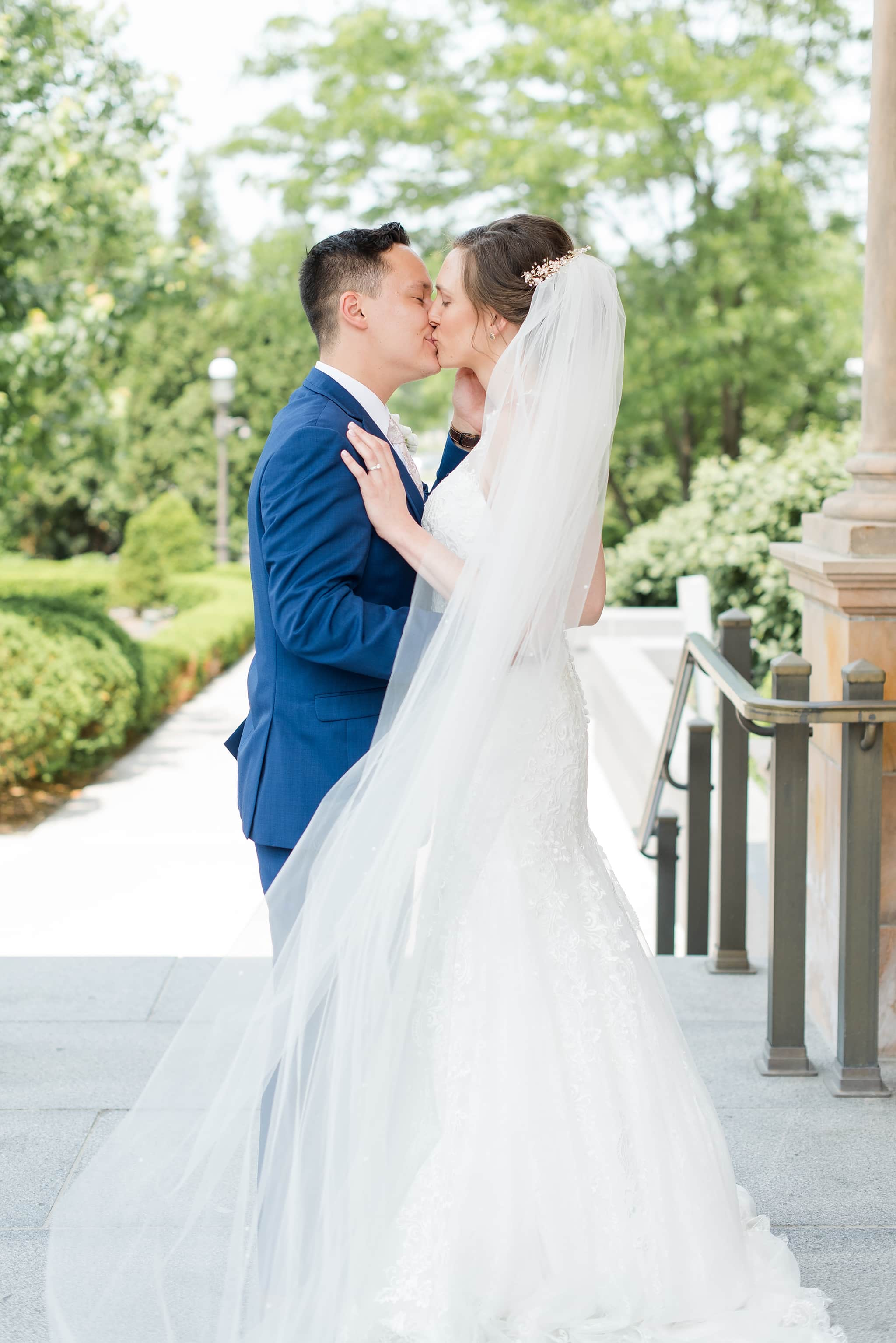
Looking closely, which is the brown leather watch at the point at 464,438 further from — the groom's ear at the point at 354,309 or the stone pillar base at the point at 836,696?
the stone pillar base at the point at 836,696

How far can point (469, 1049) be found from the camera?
2.52m

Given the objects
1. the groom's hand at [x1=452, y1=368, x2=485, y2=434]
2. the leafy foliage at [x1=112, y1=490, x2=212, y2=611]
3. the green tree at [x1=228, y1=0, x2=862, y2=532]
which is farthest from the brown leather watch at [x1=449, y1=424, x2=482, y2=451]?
the leafy foliage at [x1=112, y1=490, x2=212, y2=611]

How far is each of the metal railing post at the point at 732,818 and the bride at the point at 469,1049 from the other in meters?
2.06

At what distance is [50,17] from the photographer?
819cm

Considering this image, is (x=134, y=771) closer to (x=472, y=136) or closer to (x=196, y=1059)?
(x=196, y=1059)

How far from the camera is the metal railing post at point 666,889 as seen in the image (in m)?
5.75

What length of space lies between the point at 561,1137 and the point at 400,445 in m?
1.38

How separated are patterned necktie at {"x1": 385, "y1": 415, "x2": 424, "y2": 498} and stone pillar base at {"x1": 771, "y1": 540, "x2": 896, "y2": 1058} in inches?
60.8

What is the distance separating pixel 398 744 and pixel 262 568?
0.43 metres

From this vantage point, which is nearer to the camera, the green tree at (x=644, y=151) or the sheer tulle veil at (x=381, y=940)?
the sheer tulle veil at (x=381, y=940)

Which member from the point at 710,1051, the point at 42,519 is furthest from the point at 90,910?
the point at 42,519

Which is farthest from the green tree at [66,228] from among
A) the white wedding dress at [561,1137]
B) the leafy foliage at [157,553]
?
the leafy foliage at [157,553]

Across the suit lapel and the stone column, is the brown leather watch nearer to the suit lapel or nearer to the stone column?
the suit lapel

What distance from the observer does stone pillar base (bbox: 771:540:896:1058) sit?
3.88 meters
